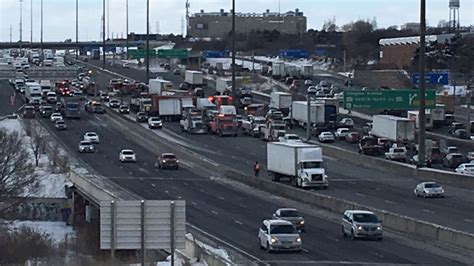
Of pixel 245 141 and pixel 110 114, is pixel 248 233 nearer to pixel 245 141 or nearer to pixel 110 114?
pixel 245 141

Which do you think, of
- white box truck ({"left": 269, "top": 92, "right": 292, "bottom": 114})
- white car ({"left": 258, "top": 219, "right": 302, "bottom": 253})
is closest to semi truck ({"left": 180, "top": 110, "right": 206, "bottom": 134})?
white box truck ({"left": 269, "top": 92, "right": 292, "bottom": 114})

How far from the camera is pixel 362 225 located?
124 feet

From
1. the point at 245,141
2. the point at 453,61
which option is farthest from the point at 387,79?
the point at 245,141

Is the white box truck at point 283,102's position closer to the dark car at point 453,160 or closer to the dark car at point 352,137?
the dark car at point 352,137

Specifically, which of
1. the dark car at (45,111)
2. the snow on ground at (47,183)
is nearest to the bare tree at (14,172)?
the snow on ground at (47,183)

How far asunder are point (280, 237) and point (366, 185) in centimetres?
2229

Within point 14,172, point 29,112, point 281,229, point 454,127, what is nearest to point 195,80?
point 29,112

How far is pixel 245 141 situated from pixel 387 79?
39410 millimetres

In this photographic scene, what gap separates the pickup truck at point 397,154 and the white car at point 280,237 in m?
32.9

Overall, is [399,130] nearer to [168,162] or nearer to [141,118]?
[168,162]

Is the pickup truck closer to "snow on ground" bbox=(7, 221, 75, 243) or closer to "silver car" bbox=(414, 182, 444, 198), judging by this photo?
"silver car" bbox=(414, 182, 444, 198)

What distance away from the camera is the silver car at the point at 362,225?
37.7 m

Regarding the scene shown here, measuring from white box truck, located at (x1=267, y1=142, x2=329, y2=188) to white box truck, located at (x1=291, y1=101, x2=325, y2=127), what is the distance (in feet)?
88.7

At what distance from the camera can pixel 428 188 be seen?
50.5 meters
